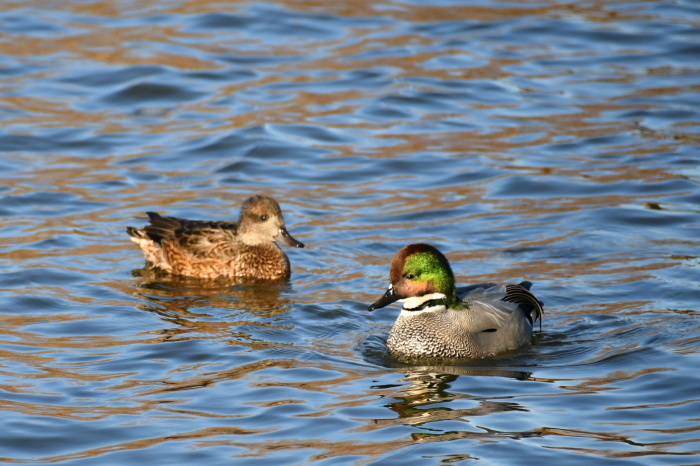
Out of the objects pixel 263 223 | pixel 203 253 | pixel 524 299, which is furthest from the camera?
pixel 263 223

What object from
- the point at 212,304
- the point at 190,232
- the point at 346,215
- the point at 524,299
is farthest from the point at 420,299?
the point at 346,215

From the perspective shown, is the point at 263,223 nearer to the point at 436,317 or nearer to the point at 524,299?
the point at 436,317

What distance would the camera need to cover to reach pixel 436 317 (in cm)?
870

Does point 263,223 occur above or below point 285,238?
above

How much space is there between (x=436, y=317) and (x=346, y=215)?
12.0ft

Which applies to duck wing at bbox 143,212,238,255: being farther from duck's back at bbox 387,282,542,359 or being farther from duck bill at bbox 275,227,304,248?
duck's back at bbox 387,282,542,359

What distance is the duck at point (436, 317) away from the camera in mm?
8570

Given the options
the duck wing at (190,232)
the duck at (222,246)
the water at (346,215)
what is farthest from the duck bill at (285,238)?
the duck wing at (190,232)

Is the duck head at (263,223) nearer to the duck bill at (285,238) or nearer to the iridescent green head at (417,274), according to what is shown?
the duck bill at (285,238)

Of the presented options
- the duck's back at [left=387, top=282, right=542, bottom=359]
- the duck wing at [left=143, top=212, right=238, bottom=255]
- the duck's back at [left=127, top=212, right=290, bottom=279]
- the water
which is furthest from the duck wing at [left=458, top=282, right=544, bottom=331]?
the duck wing at [left=143, top=212, right=238, bottom=255]

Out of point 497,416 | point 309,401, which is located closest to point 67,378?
point 309,401

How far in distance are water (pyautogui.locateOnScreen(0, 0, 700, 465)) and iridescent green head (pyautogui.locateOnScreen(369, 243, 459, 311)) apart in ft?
1.64

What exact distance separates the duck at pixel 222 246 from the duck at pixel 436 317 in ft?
8.00

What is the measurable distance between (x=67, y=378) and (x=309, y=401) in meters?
1.70
